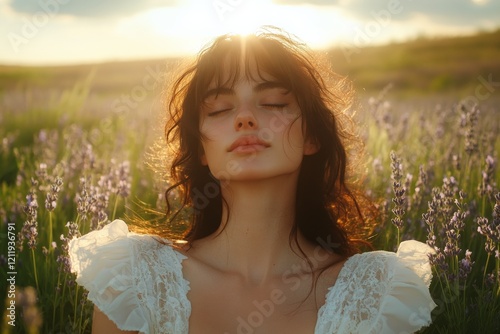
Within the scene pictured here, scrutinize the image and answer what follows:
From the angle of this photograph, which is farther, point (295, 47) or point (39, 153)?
point (39, 153)

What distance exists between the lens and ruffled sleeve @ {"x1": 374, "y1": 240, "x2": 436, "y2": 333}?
2582 millimetres

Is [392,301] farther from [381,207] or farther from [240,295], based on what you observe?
[381,207]

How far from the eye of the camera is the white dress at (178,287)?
2.57 meters

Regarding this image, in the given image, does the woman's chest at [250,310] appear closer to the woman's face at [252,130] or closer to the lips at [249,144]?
the woman's face at [252,130]

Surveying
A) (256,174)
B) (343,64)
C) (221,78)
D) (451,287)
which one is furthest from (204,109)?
(343,64)

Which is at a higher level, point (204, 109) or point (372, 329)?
point (204, 109)

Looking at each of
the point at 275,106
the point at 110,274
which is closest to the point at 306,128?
the point at 275,106

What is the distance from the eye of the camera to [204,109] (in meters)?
2.94

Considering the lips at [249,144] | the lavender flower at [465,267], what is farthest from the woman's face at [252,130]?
the lavender flower at [465,267]

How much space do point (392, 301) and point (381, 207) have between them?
130 centimetres

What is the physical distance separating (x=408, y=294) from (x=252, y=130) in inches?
33.6

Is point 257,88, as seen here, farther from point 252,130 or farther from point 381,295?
point 381,295

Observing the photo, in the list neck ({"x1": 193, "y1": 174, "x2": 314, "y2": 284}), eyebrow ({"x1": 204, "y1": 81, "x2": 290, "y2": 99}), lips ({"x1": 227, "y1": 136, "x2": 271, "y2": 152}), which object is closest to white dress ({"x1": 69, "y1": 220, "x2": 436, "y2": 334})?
neck ({"x1": 193, "y1": 174, "x2": 314, "y2": 284})

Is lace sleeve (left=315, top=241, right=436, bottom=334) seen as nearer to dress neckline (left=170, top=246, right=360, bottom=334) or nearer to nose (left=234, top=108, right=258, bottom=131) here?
dress neckline (left=170, top=246, right=360, bottom=334)
